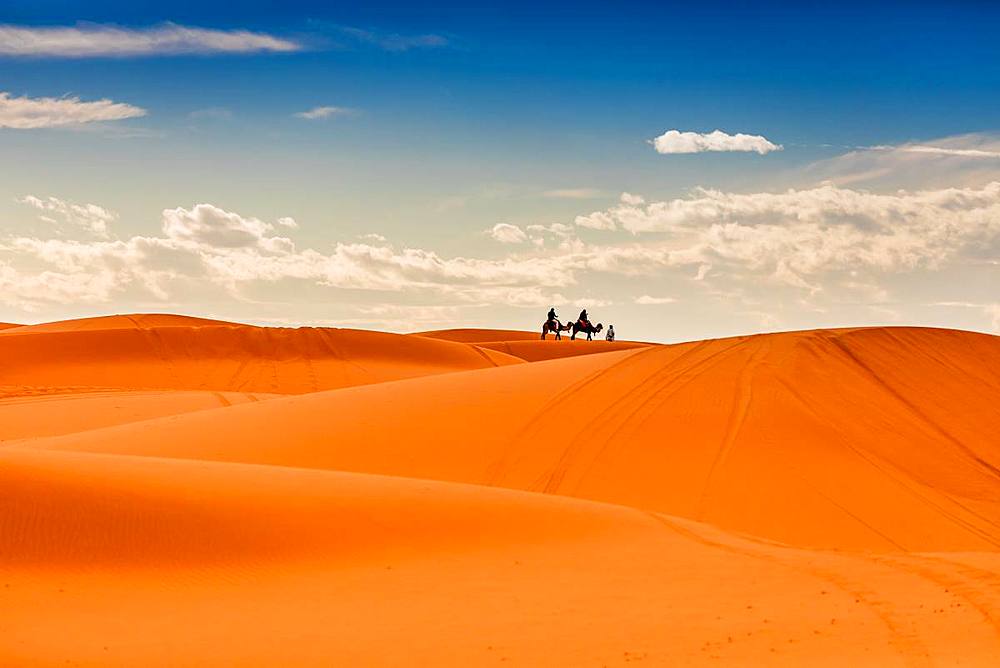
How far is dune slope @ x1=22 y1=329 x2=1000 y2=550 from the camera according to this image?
17.9 meters

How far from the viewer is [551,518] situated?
1412cm

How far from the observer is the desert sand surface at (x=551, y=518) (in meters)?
9.06

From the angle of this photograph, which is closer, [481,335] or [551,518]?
[551,518]

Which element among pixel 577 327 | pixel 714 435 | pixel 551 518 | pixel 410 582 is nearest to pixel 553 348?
pixel 577 327

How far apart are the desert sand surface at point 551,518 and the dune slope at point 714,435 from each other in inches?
3.1

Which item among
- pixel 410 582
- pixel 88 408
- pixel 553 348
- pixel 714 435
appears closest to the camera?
pixel 410 582

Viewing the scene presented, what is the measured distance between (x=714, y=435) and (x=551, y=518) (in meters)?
7.14

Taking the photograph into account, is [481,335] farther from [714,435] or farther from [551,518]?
[551,518]

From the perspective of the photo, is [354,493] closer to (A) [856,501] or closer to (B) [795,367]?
(A) [856,501]

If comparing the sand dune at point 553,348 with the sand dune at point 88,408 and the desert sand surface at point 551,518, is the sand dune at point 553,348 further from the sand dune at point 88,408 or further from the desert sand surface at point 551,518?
the desert sand surface at point 551,518

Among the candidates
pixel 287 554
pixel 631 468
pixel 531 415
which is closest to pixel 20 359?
pixel 531 415

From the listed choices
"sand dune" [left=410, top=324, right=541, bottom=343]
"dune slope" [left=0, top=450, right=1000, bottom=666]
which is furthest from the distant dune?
"dune slope" [left=0, top=450, right=1000, bottom=666]

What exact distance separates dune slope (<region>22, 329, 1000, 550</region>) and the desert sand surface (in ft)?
0.26

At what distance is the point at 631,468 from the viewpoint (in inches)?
755
